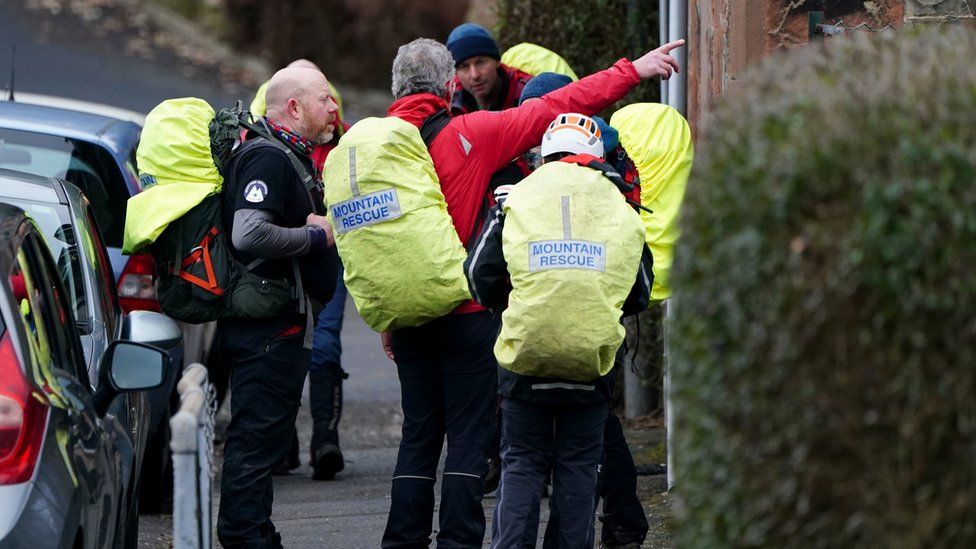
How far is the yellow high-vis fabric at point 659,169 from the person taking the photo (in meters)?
6.26

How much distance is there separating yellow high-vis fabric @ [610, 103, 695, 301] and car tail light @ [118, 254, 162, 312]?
226 centimetres

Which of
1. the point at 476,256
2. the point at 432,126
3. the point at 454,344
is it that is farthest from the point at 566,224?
the point at 432,126

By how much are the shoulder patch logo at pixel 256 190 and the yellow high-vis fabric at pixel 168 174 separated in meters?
0.18

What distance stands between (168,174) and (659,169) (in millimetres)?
1878

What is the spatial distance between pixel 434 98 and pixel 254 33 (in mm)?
19646

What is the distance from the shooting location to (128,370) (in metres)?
4.57

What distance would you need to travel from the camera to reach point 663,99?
8.15 metres

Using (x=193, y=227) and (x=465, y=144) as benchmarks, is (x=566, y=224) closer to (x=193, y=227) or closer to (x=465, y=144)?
(x=465, y=144)

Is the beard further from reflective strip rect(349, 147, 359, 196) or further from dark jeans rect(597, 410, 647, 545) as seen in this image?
dark jeans rect(597, 410, 647, 545)

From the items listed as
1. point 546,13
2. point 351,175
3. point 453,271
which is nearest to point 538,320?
point 453,271

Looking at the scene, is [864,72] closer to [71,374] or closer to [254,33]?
[71,374]

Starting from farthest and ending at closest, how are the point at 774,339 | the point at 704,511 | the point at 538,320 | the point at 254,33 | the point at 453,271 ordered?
the point at 254,33 → the point at 453,271 → the point at 538,320 → the point at 704,511 → the point at 774,339

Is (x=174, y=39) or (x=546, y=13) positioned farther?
(x=174, y=39)

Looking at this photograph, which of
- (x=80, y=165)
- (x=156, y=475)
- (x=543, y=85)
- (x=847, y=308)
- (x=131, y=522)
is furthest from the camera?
(x=80, y=165)
